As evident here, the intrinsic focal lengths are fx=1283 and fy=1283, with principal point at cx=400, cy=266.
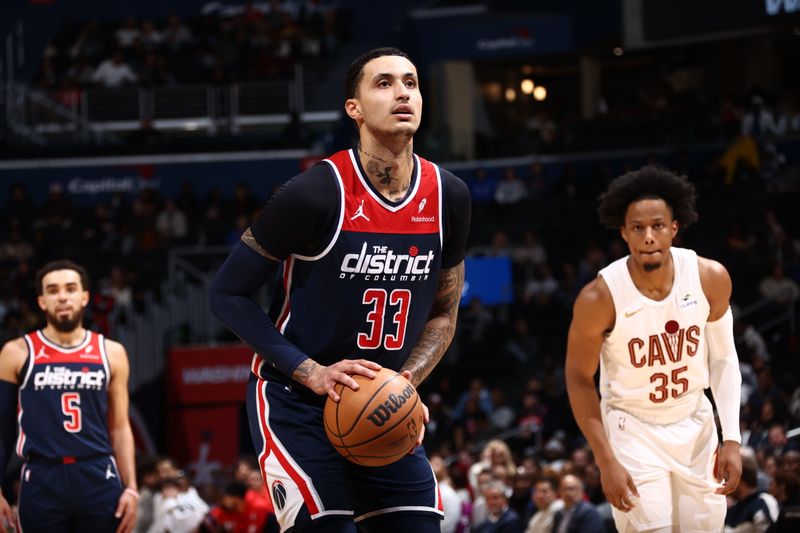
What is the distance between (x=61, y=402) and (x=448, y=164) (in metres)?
15.7

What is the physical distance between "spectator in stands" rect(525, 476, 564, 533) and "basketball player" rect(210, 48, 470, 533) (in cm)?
590

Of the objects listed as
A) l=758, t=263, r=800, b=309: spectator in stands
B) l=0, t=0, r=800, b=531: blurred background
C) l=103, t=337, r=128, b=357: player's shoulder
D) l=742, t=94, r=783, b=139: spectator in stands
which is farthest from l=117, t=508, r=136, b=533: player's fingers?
l=742, t=94, r=783, b=139: spectator in stands

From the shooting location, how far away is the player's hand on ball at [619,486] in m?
5.64

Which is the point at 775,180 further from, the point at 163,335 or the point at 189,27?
the point at 189,27

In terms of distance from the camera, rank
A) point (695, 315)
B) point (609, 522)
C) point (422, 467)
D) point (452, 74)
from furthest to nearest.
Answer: point (452, 74) < point (609, 522) < point (695, 315) < point (422, 467)

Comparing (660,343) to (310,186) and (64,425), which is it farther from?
(64,425)

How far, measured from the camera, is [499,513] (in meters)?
11.1

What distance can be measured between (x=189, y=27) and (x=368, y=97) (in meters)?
22.7

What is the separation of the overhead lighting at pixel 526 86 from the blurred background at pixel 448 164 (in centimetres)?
6

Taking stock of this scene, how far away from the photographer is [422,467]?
189 inches

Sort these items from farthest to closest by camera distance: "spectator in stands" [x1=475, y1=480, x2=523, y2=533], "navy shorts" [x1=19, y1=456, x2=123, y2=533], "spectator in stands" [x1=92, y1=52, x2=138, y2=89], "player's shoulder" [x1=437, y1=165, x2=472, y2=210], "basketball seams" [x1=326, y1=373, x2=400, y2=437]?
1. "spectator in stands" [x1=92, y1=52, x2=138, y2=89]
2. "spectator in stands" [x1=475, y1=480, x2=523, y2=533]
3. "navy shorts" [x1=19, y1=456, x2=123, y2=533]
4. "player's shoulder" [x1=437, y1=165, x2=472, y2=210]
5. "basketball seams" [x1=326, y1=373, x2=400, y2=437]

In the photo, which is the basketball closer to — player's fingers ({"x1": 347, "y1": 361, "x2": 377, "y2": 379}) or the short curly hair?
player's fingers ({"x1": 347, "y1": 361, "x2": 377, "y2": 379})

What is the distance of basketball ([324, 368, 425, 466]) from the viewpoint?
176 inches

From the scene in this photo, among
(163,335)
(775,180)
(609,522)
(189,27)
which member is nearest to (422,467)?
(609,522)
